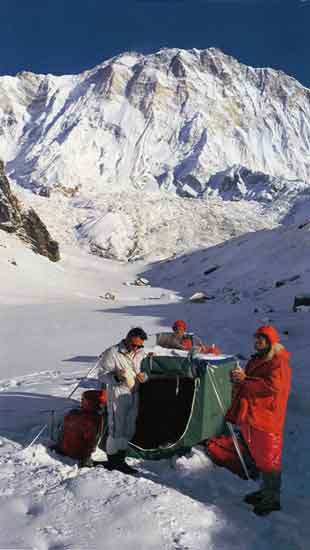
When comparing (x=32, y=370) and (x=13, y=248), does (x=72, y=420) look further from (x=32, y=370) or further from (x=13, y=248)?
(x=13, y=248)

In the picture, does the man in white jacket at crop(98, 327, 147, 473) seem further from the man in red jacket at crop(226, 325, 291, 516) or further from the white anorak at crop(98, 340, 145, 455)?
the man in red jacket at crop(226, 325, 291, 516)

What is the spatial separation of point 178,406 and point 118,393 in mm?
862

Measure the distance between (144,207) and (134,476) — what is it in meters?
136

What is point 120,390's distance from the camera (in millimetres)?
5832

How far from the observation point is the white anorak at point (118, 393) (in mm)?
5816

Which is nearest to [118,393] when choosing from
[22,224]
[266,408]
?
[266,408]

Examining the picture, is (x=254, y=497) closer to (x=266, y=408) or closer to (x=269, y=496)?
(x=269, y=496)

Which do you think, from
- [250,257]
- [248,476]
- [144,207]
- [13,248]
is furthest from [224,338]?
[144,207]

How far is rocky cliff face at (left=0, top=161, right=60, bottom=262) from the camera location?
54312mm

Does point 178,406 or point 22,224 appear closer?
point 178,406

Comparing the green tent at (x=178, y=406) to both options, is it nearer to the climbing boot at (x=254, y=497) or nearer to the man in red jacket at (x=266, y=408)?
the man in red jacket at (x=266, y=408)

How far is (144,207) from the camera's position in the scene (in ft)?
458

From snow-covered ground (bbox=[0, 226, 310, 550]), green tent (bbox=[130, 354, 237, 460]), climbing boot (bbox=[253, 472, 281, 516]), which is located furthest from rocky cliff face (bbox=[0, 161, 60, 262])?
climbing boot (bbox=[253, 472, 281, 516])

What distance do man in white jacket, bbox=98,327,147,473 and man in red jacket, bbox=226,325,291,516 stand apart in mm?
1319
